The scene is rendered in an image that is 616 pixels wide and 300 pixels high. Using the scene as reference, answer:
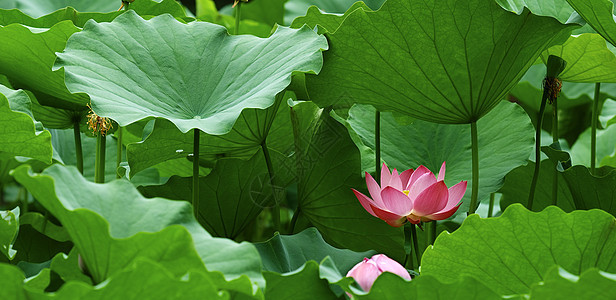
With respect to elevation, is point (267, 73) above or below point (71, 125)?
above

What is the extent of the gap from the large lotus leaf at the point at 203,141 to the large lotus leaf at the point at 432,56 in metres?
0.08

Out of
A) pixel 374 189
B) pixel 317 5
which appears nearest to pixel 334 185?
pixel 374 189

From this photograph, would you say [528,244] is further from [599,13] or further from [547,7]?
[547,7]

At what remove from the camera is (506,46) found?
2.63ft

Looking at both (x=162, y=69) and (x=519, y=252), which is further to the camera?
(x=162, y=69)

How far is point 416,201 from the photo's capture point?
0.76 m

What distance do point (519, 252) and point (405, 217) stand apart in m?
0.16

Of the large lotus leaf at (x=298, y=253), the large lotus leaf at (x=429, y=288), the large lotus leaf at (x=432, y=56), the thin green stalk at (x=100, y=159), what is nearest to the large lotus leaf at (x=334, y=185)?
the large lotus leaf at (x=432, y=56)

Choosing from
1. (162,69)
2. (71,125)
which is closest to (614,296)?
(162,69)

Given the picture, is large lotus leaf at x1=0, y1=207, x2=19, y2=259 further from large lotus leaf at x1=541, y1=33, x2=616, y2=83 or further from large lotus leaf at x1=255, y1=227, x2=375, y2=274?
large lotus leaf at x1=541, y1=33, x2=616, y2=83

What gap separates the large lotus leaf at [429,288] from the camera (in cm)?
51

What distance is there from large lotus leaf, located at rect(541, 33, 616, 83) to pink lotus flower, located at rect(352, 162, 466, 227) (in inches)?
11.5

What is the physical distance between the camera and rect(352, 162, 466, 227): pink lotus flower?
29.6 inches

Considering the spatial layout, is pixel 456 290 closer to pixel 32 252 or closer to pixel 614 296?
pixel 614 296
